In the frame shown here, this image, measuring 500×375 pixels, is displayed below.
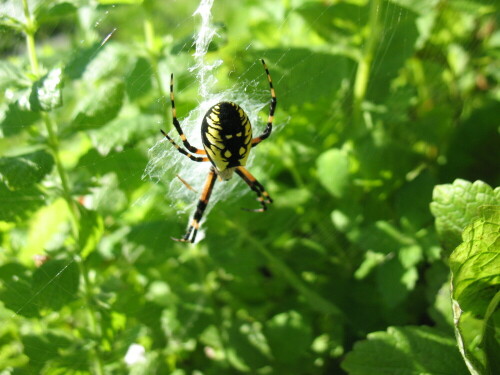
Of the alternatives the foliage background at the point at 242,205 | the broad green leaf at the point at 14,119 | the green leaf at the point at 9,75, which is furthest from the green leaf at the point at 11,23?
the broad green leaf at the point at 14,119

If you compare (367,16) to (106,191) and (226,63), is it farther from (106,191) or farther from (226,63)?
(106,191)

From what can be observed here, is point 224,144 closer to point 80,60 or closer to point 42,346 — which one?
point 80,60

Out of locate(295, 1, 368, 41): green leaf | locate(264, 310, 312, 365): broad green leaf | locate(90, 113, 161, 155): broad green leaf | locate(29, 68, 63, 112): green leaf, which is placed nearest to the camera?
locate(29, 68, 63, 112): green leaf

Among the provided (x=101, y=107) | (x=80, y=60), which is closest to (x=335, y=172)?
(x=101, y=107)

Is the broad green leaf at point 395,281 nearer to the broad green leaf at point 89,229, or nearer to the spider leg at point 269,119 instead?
the spider leg at point 269,119

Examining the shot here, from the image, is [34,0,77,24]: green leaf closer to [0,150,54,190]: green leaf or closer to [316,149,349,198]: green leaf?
[0,150,54,190]: green leaf

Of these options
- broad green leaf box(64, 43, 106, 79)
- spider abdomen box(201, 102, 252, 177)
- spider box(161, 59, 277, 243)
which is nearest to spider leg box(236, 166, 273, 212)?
spider box(161, 59, 277, 243)
